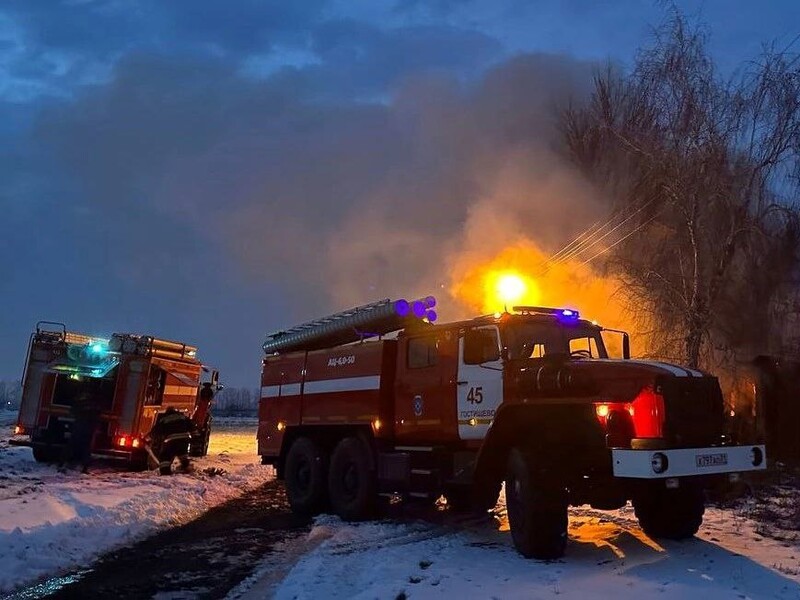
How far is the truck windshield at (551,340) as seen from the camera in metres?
9.23

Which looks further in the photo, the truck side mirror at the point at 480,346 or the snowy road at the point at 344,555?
the truck side mirror at the point at 480,346

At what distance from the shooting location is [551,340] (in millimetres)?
9484

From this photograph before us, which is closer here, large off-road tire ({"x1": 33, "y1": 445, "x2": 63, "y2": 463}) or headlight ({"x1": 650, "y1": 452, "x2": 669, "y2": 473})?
headlight ({"x1": 650, "y1": 452, "x2": 669, "y2": 473})

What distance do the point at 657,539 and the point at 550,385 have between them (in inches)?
101

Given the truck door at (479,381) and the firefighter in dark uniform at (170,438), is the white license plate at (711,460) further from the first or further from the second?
the firefighter in dark uniform at (170,438)

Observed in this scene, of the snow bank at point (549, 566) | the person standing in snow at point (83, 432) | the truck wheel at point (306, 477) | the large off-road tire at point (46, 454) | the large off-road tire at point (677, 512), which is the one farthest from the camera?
the large off-road tire at point (46, 454)

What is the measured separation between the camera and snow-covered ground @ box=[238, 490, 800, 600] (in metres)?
6.39

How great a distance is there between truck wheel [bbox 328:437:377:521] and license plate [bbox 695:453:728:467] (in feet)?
17.0

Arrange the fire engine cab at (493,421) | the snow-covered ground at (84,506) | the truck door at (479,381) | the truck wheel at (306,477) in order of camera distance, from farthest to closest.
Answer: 1. the truck wheel at (306,477)
2. the truck door at (479,381)
3. the snow-covered ground at (84,506)
4. the fire engine cab at (493,421)

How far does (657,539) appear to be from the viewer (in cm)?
871

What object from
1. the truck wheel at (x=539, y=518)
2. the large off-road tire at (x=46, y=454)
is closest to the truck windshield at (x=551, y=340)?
the truck wheel at (x=539, y=518)

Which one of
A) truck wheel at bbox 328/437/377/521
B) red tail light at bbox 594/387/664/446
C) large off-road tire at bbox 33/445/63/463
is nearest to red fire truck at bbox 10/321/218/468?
large off-road tire at bbox 33/445/63/463

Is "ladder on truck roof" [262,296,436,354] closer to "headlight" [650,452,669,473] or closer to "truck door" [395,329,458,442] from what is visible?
"truck door" [395,329,458,442]

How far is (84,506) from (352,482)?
395cm
